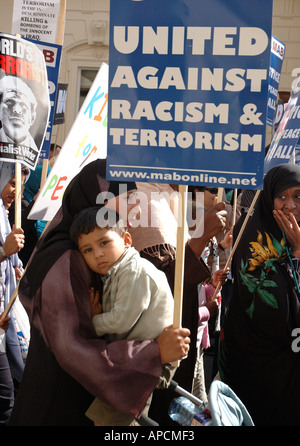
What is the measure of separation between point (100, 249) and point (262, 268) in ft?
5.47

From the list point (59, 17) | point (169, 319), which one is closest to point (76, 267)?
point (169, 319)

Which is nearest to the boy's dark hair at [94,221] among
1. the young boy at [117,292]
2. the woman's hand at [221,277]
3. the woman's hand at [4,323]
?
the young boy at [117,292]

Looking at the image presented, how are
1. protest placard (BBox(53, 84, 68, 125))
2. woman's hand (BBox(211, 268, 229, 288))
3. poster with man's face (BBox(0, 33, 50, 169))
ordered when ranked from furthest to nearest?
protest placard (BBox(53, 84, 68, 125)) < woman's hand (BBox(211, 268, 229, 288)) < poster with man's face (BBox(0, 33, 50, 169))

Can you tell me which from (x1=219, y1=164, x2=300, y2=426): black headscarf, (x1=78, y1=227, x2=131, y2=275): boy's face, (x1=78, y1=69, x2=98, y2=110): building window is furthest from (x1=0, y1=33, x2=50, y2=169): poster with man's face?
(x1=78, y1=69, x2=98, y2=110): building window

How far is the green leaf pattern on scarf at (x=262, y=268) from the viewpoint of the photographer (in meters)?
3.88

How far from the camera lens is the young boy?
2420 mm

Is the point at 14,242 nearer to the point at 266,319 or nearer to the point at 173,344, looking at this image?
the point at 266,319

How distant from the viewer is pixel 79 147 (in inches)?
135

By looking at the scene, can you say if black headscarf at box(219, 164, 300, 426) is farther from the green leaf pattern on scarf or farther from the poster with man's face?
the poster with man's face

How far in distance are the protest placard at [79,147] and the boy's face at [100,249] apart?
3.25 ft

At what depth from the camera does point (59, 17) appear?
523cm

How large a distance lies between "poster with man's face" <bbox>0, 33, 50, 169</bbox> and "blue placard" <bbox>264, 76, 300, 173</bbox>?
1585mm
